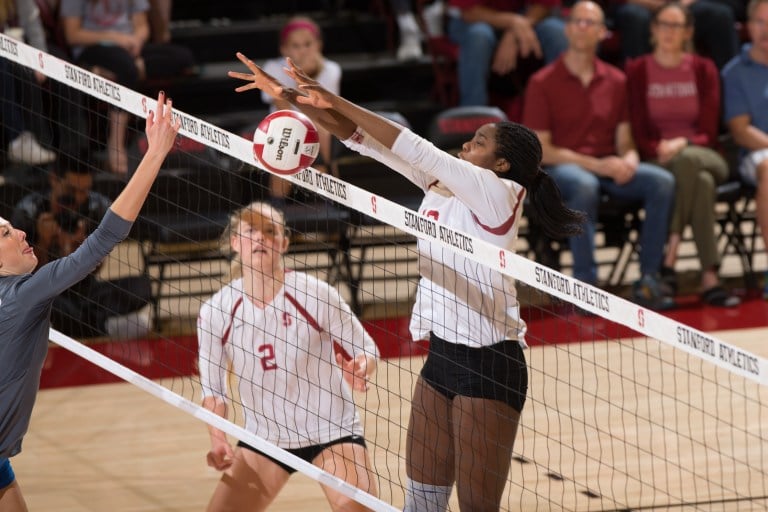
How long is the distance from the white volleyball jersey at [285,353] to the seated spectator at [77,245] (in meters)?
2.90

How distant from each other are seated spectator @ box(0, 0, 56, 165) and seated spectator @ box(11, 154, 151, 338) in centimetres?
53

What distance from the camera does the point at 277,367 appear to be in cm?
489

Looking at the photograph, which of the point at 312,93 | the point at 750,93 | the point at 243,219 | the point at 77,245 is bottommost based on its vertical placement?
the point at 77,245

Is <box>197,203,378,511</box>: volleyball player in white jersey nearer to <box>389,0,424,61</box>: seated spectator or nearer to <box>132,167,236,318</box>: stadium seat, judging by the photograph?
<box>132,167,236,318</box>: stadium seat

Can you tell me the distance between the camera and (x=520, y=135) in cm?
433

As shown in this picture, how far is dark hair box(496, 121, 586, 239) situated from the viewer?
433 cm

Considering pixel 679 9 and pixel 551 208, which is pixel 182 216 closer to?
pixel 679 9

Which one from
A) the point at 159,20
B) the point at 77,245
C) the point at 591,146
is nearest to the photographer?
the point at 77,245

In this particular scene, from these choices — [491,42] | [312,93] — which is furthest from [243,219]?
[491,42]

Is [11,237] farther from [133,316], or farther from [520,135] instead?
[133,316]

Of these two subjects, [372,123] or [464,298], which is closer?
[372,123]

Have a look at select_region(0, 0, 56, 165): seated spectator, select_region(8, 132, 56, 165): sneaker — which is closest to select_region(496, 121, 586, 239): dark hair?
select_region(0, 0, 56, 165): seated spectator

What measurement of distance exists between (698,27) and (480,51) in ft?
6.40

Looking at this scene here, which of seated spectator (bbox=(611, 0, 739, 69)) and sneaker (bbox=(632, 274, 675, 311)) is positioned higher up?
seated spectator (bbox=(611, 0, 739, 69))
